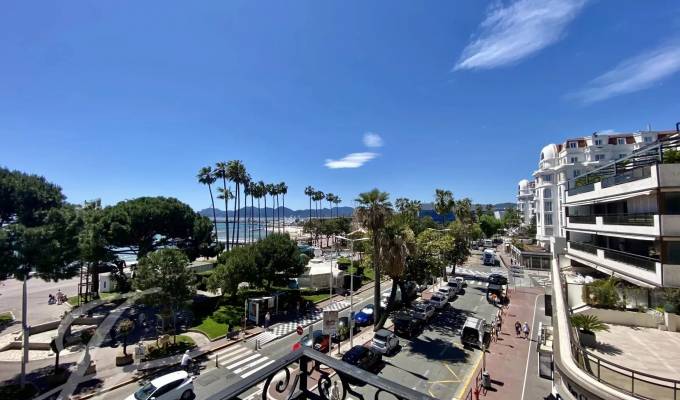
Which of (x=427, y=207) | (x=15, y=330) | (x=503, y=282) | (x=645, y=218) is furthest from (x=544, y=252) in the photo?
(x=427, y=207)

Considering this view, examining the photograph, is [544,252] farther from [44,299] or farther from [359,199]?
[44,299]

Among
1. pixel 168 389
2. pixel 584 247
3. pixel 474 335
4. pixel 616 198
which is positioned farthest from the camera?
pixel 584 247

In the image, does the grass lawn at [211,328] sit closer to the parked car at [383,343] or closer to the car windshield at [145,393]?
the car windshield at [145,393]

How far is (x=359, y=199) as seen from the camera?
25.6m

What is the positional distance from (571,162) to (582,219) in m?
42.2

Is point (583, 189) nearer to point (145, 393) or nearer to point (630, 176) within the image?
point (630, 176)

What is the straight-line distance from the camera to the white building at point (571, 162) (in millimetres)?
60469

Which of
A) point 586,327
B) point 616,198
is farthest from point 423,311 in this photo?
point 586,327

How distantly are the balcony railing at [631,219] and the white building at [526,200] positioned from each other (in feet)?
332

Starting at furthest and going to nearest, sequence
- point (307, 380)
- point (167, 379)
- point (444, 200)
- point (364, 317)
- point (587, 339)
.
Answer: point (444, 200) → point (364, 317) → point (167, 379) → point (587, 339) → point (307, 380)

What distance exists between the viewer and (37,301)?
39719 mm

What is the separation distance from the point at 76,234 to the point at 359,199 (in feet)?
78.7

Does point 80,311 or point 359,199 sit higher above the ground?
point 359,199

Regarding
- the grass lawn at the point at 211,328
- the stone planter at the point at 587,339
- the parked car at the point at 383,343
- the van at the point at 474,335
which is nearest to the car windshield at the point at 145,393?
the grass lawn at the point at 211,328
